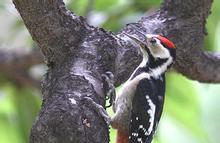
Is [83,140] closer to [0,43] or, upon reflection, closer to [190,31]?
[190,31]

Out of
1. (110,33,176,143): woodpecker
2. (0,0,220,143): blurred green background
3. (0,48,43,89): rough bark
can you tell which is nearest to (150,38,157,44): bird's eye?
(110,33,176,143): woodpecker

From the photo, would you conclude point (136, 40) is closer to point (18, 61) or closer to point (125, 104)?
point (125, 104)

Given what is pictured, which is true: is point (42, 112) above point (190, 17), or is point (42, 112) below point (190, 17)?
below

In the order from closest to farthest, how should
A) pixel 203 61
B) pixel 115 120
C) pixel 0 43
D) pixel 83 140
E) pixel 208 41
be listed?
1. pixel 83 140
2. pixel 115 120
3. pixel 203 61
4. pixel 208 41
5. pixel 0 43

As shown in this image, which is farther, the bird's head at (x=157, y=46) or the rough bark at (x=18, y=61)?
the rough bark at (x=18, y=61)

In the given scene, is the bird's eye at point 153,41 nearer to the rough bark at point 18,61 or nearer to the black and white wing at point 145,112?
the black and white wing at point 145,112

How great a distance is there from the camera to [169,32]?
2047 mm

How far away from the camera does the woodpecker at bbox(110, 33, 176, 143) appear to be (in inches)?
76.8

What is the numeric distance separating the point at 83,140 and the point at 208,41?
4.09 feet

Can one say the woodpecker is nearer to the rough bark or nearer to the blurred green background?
the blurred green background

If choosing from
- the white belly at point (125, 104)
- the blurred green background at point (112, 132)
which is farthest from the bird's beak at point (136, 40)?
the blurred green background at point (112, 132)

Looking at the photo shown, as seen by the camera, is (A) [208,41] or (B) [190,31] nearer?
(B) [190,31]

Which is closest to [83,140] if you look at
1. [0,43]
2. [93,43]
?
[93,43]

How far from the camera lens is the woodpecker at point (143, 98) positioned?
1.95 meters
